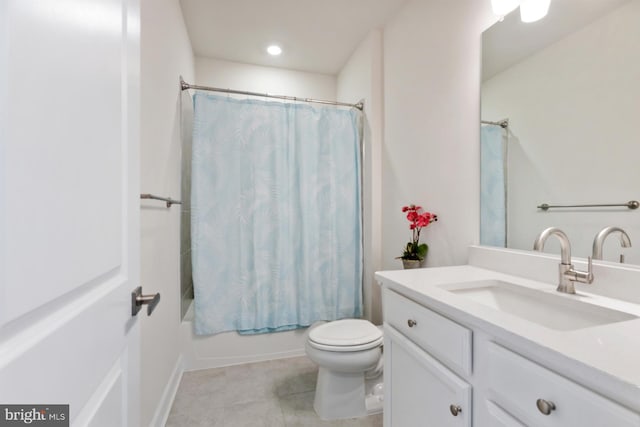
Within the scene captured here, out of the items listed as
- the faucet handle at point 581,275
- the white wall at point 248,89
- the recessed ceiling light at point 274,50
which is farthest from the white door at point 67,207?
the recessed ceiling light at point 274,50

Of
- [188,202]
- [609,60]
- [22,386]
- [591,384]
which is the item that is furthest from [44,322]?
[188,202]

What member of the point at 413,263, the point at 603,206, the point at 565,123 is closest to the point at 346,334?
the point at 413,263

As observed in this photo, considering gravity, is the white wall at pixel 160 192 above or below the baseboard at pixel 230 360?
above

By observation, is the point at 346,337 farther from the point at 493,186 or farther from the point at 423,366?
the point at 493,186

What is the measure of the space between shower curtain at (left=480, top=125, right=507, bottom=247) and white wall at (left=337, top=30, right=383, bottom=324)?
3.08 feet

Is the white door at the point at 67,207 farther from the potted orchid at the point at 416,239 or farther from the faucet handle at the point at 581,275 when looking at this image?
the potted orchid at the point at 416,239

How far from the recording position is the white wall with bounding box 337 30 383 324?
2.27 meters

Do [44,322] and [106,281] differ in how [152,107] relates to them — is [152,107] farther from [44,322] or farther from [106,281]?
[44,322]

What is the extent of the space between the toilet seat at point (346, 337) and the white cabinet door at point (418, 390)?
33 centimetres

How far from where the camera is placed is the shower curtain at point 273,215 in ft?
6.96

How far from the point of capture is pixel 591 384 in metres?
0.52

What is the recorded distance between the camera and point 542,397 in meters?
0.60

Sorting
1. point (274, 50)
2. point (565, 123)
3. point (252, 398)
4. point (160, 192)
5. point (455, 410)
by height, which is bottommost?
point (252, 398)

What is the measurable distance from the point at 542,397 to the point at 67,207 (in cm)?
93
